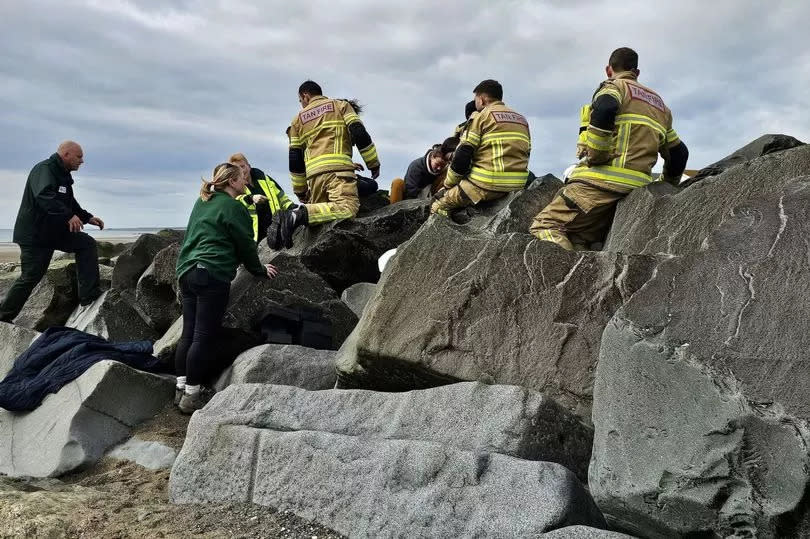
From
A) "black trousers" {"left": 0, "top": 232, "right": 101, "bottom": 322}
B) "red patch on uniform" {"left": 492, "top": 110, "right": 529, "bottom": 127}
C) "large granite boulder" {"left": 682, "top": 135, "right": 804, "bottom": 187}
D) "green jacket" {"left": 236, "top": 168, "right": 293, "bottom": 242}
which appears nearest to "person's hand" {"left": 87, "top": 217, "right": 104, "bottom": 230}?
"black trousers" {"left": 0, "top": 232, "right": 101, "bottom": 322}

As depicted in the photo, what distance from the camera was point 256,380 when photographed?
20.3 feet

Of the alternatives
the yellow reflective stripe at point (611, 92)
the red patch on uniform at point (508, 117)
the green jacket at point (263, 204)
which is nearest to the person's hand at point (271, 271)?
the green jacket at point (263, 204)

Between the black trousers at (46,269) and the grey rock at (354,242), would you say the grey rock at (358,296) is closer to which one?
the grey rock at (354,242)

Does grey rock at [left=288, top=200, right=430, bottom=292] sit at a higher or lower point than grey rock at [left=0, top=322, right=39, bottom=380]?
higher

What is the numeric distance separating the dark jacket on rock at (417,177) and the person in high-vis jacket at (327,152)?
961 mm

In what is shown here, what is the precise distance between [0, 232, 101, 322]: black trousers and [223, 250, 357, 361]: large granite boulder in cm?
329

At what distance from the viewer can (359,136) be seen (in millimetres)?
8930

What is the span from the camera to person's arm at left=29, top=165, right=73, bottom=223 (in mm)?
9203

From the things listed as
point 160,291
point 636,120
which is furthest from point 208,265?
point 636,120

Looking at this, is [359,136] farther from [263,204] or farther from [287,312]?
[287,312]

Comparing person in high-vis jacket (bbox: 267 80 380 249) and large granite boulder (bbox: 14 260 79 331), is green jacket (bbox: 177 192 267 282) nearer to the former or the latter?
person in high-vis jacket (bbox: 267 80 380 249)

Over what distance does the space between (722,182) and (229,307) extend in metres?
4.24

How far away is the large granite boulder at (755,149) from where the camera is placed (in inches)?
281

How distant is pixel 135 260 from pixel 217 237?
412cm
